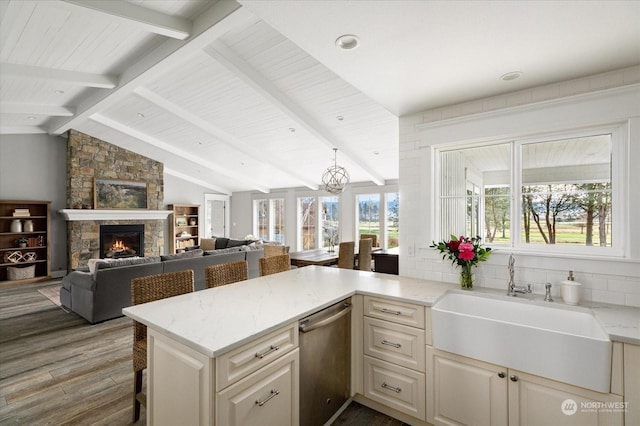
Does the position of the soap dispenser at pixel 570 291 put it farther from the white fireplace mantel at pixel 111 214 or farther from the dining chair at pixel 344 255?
the white fireplace mantel at pixel 111 214

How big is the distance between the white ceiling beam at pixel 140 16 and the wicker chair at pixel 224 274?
234 cm

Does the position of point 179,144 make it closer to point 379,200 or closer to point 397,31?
point 379,200

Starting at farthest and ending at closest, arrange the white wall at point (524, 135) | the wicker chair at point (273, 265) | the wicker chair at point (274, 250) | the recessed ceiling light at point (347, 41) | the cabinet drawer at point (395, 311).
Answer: the wicker chair at point (274, 250), the wicker chair at point (273, 265), the cabinet drawer at point (395, 311), the white wall at point (524, 135), the recessed ceiling light at point (347, 41)

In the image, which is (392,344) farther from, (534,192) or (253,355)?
(534,192)

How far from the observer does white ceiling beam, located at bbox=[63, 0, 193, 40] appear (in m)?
2.50

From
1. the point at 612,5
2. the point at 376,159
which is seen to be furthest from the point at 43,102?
the point at 612,5

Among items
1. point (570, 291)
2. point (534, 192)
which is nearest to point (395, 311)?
point (570, 291)

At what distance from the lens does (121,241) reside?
25.2ft

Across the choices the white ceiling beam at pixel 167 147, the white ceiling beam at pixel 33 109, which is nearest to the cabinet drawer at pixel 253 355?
the white ceiling beam at pixel 33 109

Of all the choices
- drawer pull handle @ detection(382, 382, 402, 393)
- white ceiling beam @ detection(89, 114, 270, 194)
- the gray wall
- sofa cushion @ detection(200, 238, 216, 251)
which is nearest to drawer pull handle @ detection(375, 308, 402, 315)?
drawer pull handle @ detection(382, 382, 402, 393)

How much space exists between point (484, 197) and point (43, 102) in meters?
6.84

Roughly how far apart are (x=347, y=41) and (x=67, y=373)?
3588mm

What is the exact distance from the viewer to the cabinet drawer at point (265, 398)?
1272mm

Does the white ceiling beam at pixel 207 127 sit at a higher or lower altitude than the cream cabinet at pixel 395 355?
higher
